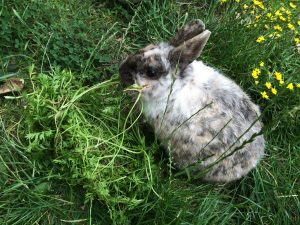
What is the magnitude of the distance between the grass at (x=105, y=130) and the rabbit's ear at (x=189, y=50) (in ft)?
1.94

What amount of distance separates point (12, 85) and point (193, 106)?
62.9 inches

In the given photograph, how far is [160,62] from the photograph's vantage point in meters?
3.68

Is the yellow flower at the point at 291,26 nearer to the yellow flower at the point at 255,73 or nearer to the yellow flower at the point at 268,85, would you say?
the yellow flower at the point at 255,73

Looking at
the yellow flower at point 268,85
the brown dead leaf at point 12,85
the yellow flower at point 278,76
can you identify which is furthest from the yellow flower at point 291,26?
the brown dead leaf at point 12,85

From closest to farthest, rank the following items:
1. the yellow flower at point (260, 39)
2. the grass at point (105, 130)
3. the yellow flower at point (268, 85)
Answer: the grass at point (105, 130), the yellow flower at point (268, 85), the yellow flower at point (260, 39)

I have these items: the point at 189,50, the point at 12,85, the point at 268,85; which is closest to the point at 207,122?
the point at 189,50

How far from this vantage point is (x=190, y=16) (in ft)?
16.3

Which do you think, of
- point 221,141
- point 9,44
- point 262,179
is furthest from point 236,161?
point 9,44

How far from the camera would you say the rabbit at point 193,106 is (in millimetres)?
3680

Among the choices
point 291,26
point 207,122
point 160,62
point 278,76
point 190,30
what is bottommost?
point 207,122

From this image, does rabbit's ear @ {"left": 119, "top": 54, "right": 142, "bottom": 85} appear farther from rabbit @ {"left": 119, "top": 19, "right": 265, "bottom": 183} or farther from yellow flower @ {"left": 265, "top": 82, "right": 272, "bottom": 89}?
yellow flower @ {"left": 265, "top": 82, "right": 272, "bottom": 89}

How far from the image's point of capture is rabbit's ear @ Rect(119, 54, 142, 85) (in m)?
3.72

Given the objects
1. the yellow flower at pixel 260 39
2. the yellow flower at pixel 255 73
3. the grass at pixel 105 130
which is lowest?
the grass at pixel 105 130

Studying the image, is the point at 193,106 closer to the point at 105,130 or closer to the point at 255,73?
the point at 105,130
